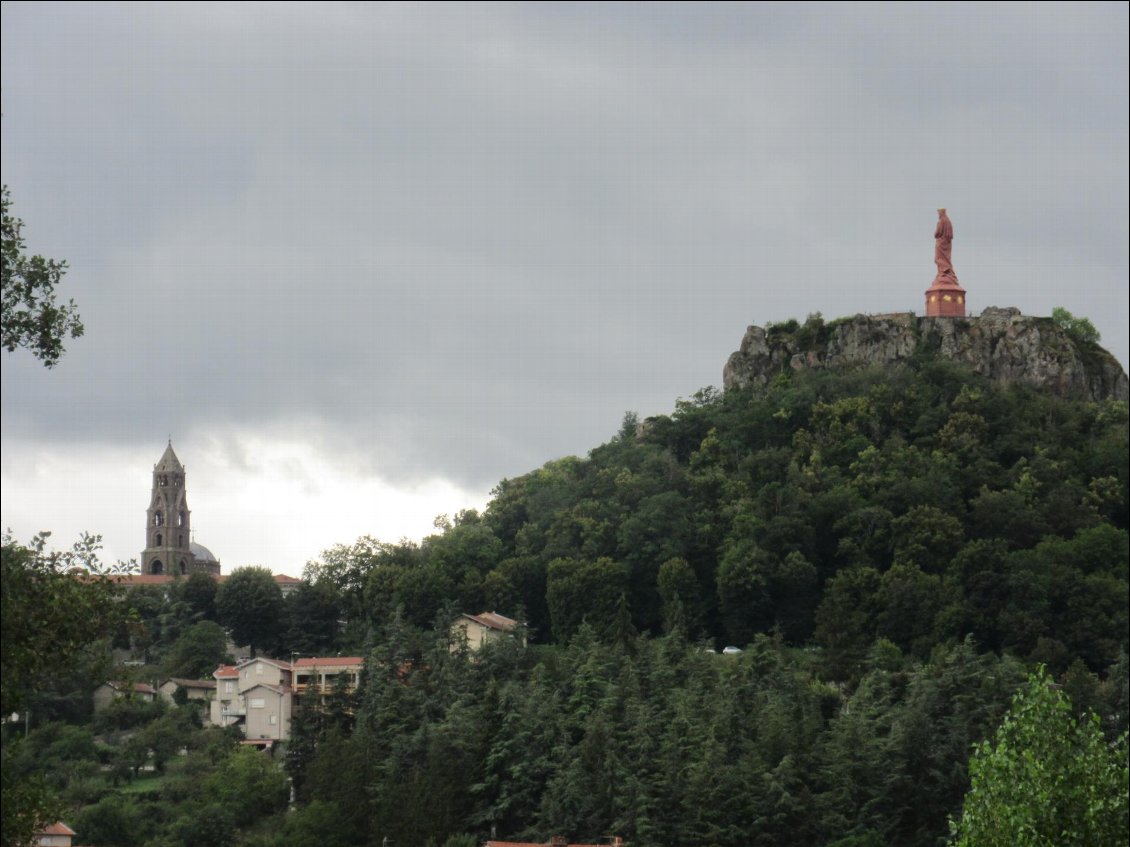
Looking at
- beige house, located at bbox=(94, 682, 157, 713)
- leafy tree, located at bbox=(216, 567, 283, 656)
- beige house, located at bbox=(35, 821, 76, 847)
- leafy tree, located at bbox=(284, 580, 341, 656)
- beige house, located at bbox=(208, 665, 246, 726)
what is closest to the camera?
beige house, located at bbox=(35, 821, 76, 847)

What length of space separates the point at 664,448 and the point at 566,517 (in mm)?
9135

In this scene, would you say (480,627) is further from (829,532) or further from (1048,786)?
(1048,786)

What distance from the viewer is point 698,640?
7944cm

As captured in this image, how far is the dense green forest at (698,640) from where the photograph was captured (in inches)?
2515

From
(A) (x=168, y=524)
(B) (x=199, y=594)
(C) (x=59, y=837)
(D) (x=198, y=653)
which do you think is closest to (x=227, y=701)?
(D) (x=198, y=653)

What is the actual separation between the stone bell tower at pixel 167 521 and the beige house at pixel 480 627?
5366cm

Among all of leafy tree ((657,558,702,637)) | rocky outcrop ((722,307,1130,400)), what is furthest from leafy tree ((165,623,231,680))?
rocky outcrop ((722,307,1130,400))

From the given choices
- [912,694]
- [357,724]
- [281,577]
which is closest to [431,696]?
[357,724]

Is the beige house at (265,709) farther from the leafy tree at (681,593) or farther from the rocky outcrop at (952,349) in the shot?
the rocky outcrop at (952,349)

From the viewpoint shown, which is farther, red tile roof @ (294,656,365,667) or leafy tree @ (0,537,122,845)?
red tile roof @ (294,656,365,667)

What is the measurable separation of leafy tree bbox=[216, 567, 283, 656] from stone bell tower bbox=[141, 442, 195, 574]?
39165 millimetres

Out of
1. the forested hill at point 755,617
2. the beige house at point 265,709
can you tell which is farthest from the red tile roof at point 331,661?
the beige house at point 265,709

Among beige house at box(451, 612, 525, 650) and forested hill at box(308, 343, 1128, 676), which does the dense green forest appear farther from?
beige house at box(451, 612, 525, 650)

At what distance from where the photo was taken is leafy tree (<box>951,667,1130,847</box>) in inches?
1041
